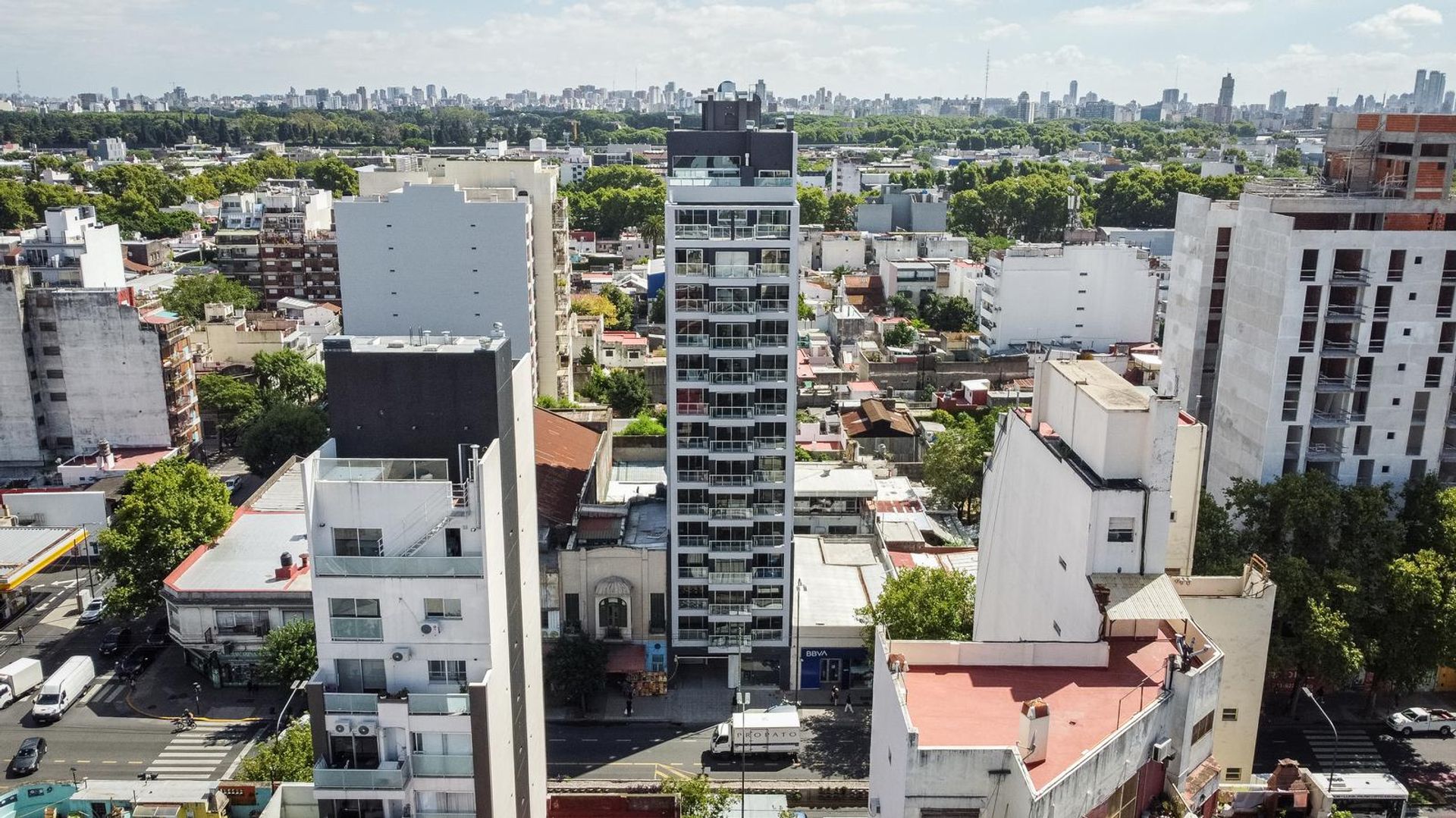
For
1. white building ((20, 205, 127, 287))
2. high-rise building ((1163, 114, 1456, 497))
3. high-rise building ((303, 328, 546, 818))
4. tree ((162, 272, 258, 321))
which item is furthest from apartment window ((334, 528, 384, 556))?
tree ((162, 272, 258, 321))

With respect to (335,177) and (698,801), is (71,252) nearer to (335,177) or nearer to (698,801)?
(698,801)

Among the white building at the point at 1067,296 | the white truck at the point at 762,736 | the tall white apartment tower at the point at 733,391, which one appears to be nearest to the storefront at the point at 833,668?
the tall white apartment tower at the point at 733,391

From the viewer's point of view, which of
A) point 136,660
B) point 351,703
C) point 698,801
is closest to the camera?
point 351,703

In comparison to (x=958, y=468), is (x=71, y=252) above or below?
above

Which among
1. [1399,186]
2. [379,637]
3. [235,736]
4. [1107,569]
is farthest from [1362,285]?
[235,736]

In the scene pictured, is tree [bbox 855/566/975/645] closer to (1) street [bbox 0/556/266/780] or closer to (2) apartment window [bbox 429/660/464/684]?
(2) apartment window [bbox 429/660/464/684]

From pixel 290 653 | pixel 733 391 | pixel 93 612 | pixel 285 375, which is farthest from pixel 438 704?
pixel 285 375
